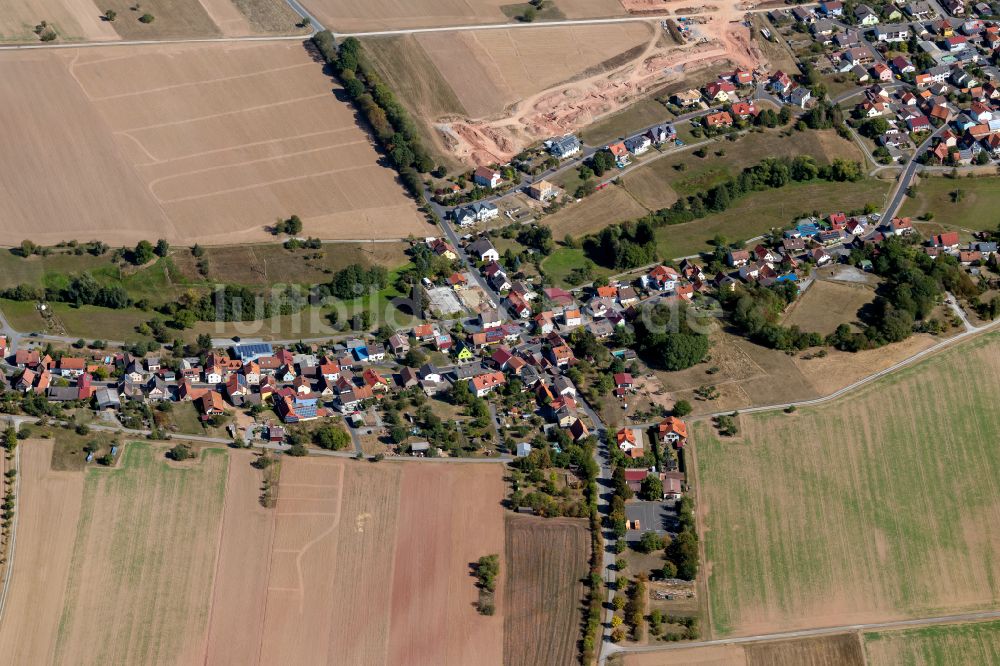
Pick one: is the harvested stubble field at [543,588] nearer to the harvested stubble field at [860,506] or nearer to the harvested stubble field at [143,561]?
the harvested stubble field at [860,506]

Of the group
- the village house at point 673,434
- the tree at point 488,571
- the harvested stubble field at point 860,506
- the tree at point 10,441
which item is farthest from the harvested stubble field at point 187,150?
→ the harvested stubble field at point 860,506

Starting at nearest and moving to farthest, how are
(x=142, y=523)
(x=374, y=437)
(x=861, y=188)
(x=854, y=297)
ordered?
(x=142, y=523) → (x=374, y=437) → (x=854, y=297) → (x=861, y=188)

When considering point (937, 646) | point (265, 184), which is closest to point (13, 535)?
point (265, 184)

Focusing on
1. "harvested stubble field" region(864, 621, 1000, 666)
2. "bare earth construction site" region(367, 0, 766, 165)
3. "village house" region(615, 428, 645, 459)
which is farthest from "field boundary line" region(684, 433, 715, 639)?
"bare earth construction site" region(367, 0, 766, 165)

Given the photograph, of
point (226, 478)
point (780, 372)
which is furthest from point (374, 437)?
point (780, 372)

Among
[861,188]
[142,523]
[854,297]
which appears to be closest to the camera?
[142,523]

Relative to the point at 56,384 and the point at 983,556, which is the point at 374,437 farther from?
the point at 983,556

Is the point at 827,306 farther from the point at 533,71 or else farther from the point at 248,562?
the point at 248,562
